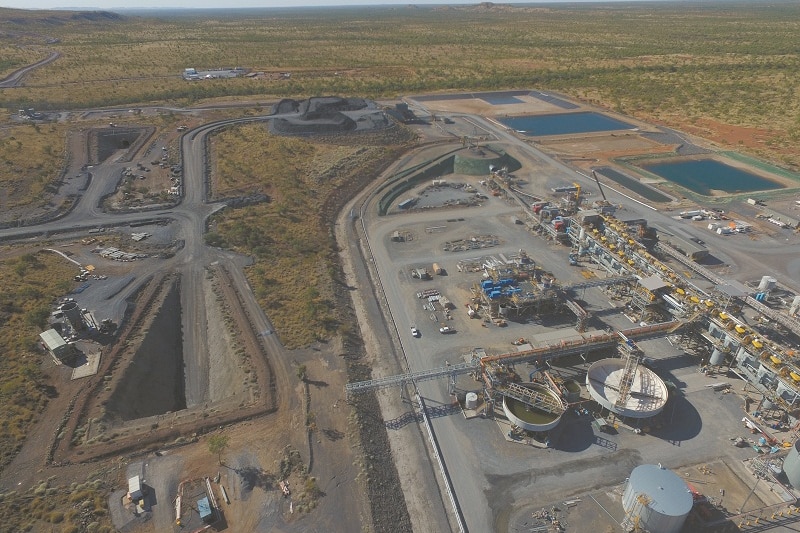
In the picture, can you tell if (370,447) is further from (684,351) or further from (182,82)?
(182,82)

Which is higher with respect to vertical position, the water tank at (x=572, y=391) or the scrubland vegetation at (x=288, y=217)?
the scrubland vegetation at (x=288, y=217)

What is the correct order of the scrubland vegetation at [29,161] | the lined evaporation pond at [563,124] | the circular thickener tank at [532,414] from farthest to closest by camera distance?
the lined evaporation pond at [563,124], the scrubland vegetation at [29,161], the circular thickener tank at [532,414]

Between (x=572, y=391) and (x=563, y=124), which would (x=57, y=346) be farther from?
(x=563, y=124)

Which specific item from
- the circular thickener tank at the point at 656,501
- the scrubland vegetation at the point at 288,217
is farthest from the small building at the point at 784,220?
the scrubland vegetation at the point at 288,217

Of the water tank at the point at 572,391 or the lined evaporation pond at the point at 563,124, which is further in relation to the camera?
the lined evaporation pond at the point at 563,124

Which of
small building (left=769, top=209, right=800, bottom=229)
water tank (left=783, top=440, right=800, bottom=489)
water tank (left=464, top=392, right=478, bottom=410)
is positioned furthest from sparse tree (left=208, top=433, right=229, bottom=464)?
small building (left=769, top=209, right=800, bottom=229)

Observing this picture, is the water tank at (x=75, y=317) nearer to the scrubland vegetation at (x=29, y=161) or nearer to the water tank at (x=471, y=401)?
the water tank at (x=471, y=401)

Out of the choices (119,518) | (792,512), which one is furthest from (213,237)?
(792,512)
